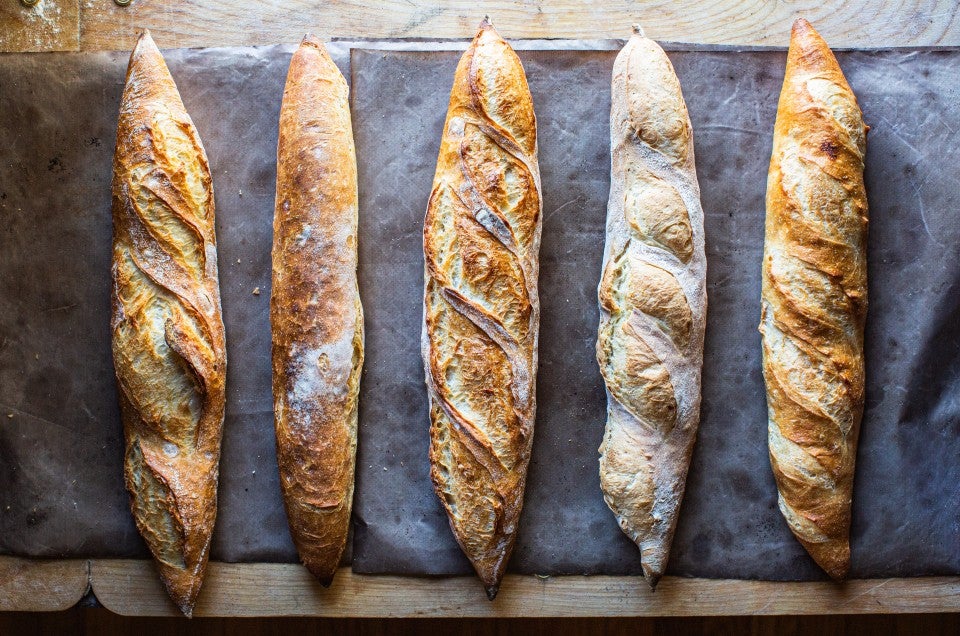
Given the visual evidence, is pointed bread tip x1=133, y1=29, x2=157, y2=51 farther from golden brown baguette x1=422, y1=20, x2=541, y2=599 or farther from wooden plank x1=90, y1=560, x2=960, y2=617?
wooden plank x1=90, y1=560, x2=960, y2=617

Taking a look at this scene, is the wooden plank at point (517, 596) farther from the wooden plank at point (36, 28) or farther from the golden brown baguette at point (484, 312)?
the wooden plank at point (36, 28)

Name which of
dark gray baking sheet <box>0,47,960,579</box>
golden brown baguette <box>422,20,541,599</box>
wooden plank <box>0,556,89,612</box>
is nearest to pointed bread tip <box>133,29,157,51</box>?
dark gray baking sheet <box>0,47,960,579</box>

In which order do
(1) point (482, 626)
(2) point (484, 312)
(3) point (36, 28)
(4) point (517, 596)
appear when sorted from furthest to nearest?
(1) point (482, 626)
(3) point (36, 28)
(4) point (517, 596)
(2) point (484, 312)

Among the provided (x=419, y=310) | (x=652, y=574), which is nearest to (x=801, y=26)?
(x=419, y=310)

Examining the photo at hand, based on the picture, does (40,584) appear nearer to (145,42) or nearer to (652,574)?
(145,42)

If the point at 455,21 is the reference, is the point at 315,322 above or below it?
below

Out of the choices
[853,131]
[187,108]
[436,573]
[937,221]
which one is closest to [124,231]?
[187,108]

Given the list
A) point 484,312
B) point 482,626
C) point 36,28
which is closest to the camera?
point 484,312

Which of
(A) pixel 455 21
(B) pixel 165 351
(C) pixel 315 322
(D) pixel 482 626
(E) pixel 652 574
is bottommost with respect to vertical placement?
(D) pixel 482 626
